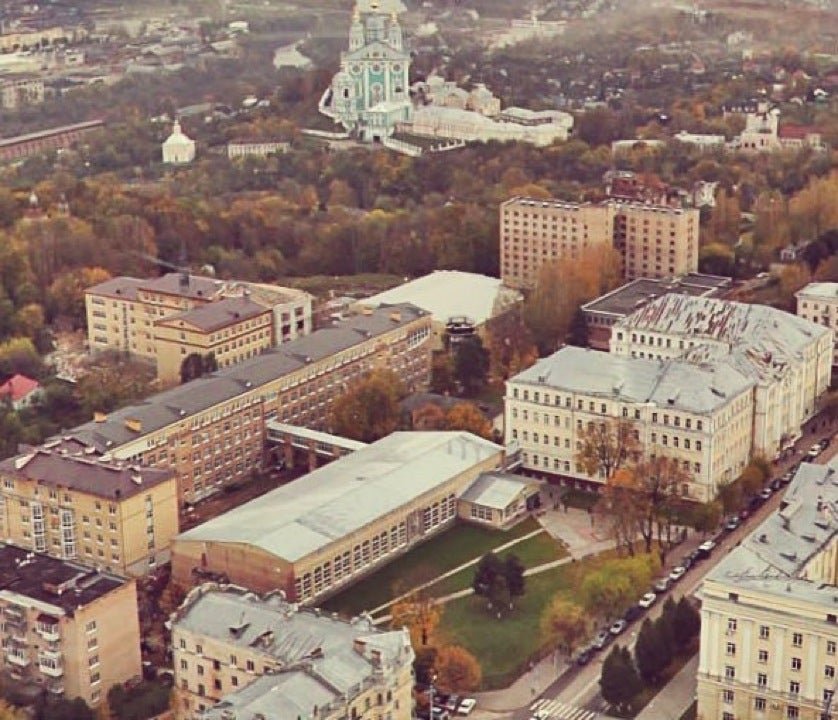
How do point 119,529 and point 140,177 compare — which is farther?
point 140,177

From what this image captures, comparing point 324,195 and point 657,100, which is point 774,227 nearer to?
point 324,195

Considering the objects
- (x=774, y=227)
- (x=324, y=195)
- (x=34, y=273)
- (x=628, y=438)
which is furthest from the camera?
(x=324, y=195)

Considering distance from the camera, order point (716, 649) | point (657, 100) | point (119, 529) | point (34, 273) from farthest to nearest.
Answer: point (657, 100) → point (34, 273) → point (119, 529) → point (716, 649)

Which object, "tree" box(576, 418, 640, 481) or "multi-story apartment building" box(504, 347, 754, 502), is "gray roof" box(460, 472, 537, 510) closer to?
"tree" box(576, 418, 640, 481)

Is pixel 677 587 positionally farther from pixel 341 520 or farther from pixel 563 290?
pixel 563 290

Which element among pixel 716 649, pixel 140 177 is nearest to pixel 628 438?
pixel 716 649

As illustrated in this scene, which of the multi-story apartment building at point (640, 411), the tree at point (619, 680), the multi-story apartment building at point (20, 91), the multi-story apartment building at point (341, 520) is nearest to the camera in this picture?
the tree at point (619, 680)

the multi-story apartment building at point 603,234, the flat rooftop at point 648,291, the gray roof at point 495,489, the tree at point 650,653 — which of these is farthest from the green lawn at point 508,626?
the multi-story apartment building at point 603,234

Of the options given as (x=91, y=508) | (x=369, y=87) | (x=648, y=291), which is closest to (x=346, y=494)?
(x=91, y=508)

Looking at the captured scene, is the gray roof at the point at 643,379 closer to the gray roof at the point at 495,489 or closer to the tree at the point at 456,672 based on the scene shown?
the gray roof at the point at 495,489
